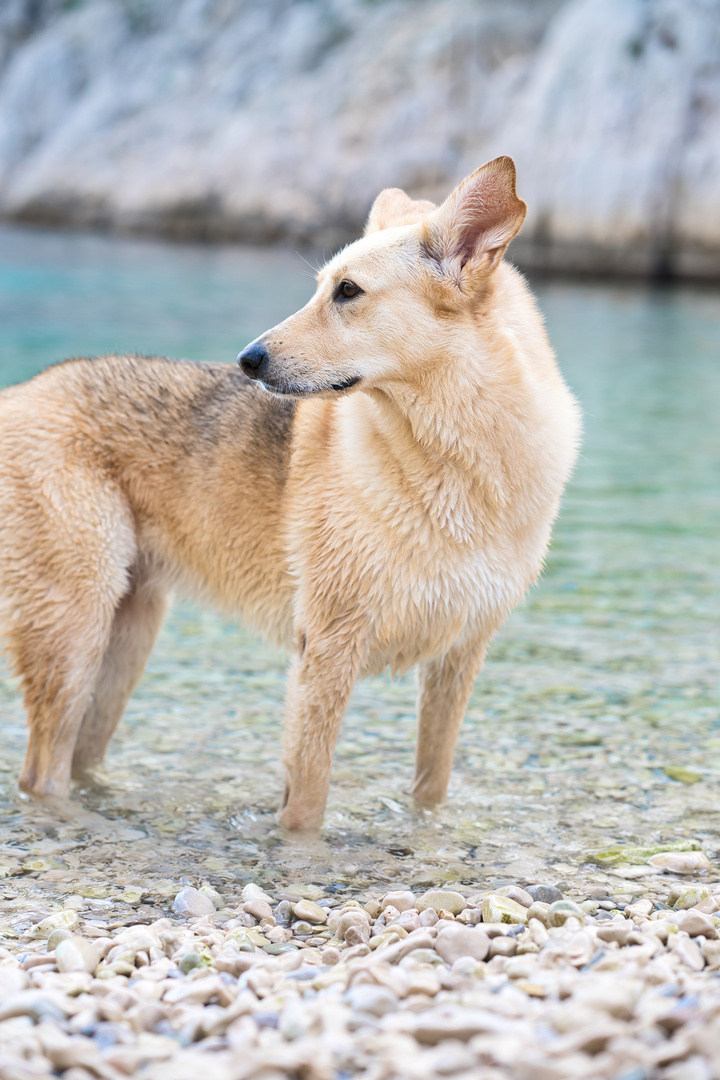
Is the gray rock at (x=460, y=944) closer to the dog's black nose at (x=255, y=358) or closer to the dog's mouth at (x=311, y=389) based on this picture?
the dog's mouth at (x=311, y=389)

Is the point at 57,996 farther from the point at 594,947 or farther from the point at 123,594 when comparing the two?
the point at 123,594

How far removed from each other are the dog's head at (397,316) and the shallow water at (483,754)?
1.76m

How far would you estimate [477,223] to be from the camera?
4.01m

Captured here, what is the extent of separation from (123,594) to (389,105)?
2991 centimetres

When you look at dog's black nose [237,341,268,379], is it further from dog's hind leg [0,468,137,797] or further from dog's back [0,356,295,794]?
dog's hind leg [0,468,137,797]

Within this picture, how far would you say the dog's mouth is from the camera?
13.2 feet

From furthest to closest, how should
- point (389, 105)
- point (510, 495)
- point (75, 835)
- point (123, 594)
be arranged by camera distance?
point (389, 105) < point (123, 594) < point (75, 835) < point (510, 495)

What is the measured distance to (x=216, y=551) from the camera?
15.3 feet

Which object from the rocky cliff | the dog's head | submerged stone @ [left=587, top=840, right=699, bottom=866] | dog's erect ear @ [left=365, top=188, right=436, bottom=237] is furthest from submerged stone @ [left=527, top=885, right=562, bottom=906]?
the rocky cliff

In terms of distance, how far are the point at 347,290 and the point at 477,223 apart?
0.50 metres

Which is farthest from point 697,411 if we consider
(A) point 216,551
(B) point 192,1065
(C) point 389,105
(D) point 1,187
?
(D) point 1,187

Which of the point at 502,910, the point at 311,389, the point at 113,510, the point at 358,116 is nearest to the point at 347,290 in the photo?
the point at 311,389

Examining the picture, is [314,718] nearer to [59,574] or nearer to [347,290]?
[59,574]

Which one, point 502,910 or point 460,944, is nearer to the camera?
point 460,944
